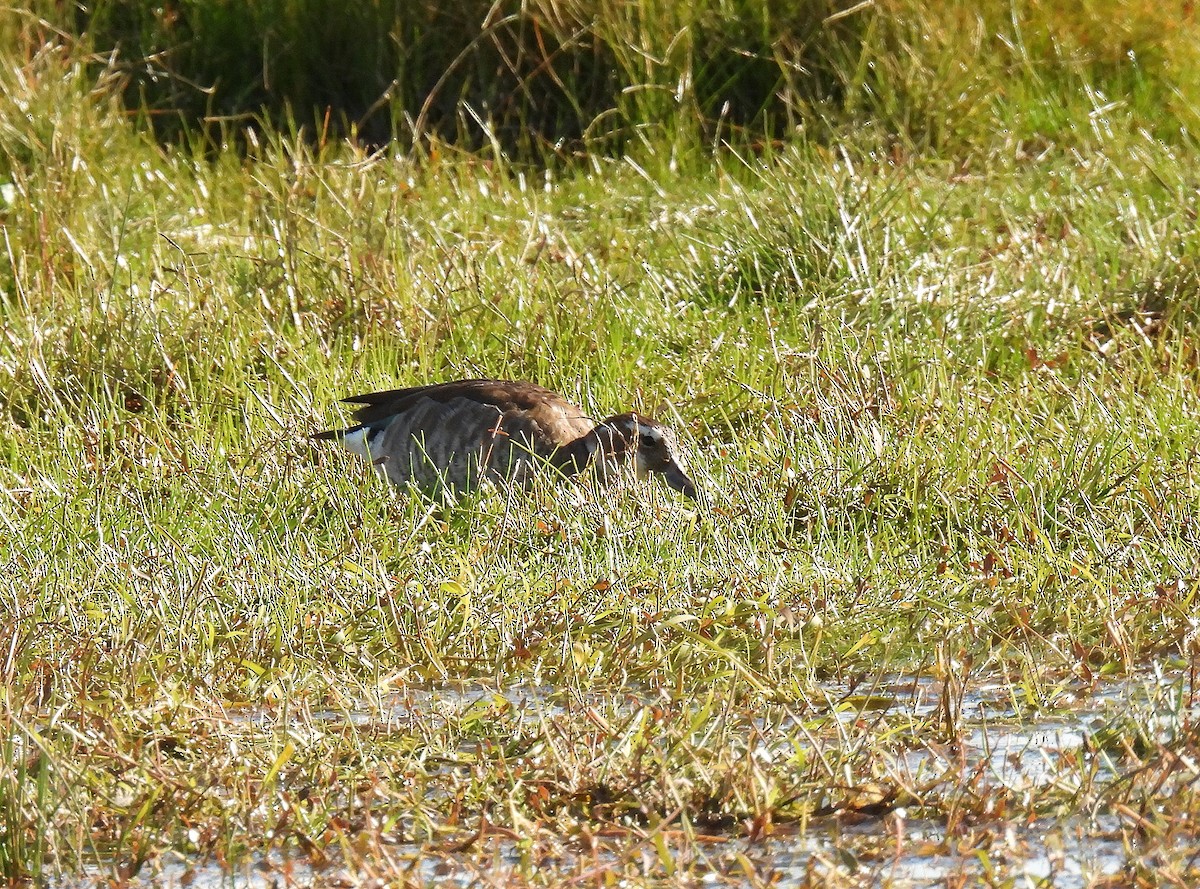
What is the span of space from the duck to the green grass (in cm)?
15

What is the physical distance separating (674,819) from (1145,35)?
320 inches

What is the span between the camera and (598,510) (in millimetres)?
4738

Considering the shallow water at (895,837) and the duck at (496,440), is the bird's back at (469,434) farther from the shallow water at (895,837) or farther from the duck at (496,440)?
the shallow water at (895,837)

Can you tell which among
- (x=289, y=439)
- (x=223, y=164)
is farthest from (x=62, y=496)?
(x=223, y=164)

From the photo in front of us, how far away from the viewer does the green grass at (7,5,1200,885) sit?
3049 millimetres

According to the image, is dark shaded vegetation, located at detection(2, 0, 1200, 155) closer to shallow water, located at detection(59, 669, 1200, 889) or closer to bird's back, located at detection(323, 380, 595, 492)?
bird's back, located at detection(323, 380, 595, 492)

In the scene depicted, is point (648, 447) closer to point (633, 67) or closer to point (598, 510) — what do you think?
point (598, 510)

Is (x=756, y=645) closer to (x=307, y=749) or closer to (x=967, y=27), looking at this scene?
(x=307, y=749)

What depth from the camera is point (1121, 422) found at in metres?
5.24

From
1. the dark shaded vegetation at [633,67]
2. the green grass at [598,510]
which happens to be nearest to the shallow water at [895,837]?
the green grass at [598,510]

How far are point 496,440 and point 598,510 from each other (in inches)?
24.9

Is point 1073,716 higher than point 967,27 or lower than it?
lower

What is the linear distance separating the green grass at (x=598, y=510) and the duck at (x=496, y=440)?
151 mm

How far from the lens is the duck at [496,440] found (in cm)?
512
